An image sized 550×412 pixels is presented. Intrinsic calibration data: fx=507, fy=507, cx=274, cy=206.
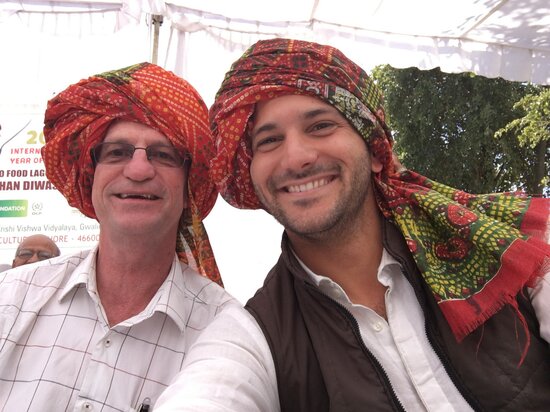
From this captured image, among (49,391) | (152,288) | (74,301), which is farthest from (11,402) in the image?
(152,288)

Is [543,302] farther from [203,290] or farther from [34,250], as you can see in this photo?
[34,250]

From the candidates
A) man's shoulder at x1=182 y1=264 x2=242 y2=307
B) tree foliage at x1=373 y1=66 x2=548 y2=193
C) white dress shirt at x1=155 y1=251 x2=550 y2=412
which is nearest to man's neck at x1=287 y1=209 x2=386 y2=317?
white dress shirt at x1=155 y1=251 x2=550 y2=412

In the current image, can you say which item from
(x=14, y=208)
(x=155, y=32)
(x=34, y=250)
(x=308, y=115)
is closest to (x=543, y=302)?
(x=308, y=115)

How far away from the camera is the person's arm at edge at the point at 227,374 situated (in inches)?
58.4

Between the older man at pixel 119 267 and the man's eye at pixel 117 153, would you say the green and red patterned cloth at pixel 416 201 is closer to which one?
the older man at pixel 119 267

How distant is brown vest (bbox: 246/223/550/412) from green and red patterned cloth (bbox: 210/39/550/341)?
8cm

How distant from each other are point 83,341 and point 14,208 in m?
2.91

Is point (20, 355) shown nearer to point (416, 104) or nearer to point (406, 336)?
point (406, 336)

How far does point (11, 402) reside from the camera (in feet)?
5.94

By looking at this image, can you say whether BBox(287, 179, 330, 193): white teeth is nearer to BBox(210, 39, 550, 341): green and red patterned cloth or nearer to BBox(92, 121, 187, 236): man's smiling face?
BBox(210, 39, 550, 341): green and red patterned cloth

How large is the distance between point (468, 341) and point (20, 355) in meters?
1.64

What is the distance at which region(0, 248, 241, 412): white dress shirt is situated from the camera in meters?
1.83

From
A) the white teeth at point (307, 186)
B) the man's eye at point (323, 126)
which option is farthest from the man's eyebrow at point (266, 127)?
the white teeth at point (307, 186)

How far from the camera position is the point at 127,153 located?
7.32ft
